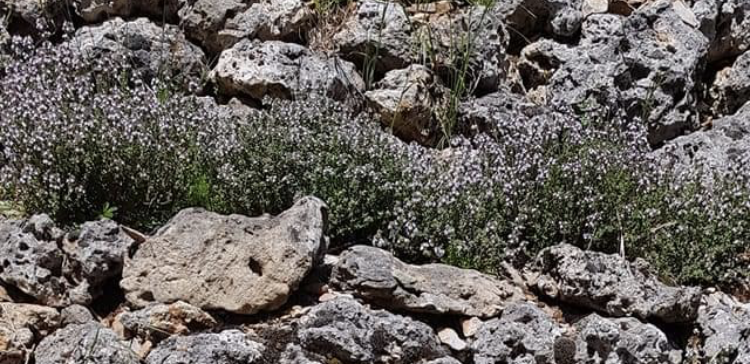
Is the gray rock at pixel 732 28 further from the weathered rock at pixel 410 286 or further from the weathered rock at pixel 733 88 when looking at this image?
the weathered rock at pixel 410 286

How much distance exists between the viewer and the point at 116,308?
439cm

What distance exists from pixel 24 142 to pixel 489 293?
83.7 inches

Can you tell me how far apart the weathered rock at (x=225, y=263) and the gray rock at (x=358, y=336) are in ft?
0.68

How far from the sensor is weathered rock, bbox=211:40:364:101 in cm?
577

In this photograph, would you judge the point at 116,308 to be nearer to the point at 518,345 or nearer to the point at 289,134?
the point at 289,134

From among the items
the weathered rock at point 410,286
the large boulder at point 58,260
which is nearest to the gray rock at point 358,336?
the weathered rock at point 410,286

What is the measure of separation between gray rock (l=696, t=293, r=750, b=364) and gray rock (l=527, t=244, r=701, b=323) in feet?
0.23

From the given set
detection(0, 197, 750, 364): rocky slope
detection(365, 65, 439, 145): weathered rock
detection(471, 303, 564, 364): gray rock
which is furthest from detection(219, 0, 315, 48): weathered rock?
detection(471, 303, 564, 364): gray rock

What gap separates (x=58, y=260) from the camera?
4293mm

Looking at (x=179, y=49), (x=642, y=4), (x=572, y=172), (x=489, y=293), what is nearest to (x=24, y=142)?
(x=179, y=49)

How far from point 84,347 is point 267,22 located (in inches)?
108

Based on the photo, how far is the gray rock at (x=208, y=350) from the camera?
3877 millimetres

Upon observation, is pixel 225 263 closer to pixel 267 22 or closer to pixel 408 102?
pixel 408 102

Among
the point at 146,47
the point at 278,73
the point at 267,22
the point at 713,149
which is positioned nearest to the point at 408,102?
the point at 278,73
